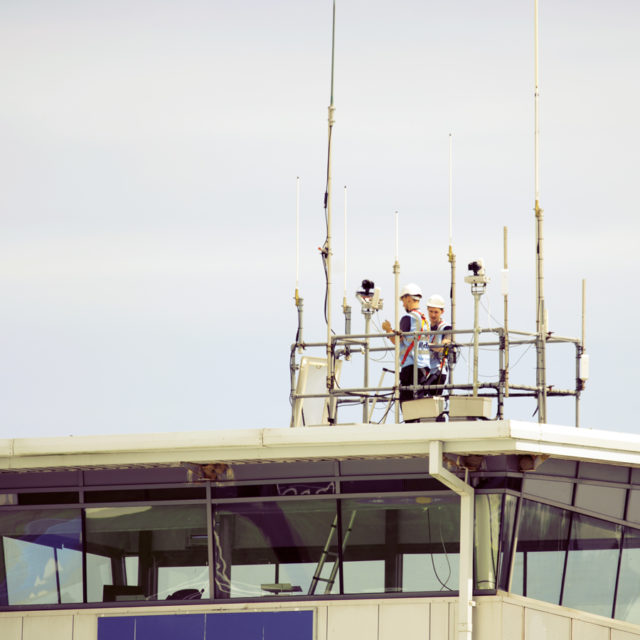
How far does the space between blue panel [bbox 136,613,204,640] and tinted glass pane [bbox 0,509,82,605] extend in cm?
103

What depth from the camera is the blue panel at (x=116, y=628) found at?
21.7 meters

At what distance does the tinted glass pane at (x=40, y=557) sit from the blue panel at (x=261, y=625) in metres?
2.05

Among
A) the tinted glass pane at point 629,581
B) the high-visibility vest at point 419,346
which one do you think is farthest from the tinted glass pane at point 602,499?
the high-visibility vest at point 419,346

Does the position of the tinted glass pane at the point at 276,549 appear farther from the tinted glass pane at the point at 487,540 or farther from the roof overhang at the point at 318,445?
the tinted glass pane at the point at 487,540

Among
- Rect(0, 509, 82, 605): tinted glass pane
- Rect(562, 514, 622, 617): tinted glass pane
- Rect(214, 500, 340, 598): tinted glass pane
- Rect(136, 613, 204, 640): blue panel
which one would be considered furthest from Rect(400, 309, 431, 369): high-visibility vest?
Rect(0, 509, 82, 605): tinted glass pane

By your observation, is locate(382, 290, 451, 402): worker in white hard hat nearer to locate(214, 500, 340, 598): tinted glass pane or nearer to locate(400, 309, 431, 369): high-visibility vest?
locate(400, 309, 431, 369): high-visibility vest

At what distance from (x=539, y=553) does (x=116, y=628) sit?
18.8 feet

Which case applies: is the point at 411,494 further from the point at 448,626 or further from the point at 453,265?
the point at 453,265

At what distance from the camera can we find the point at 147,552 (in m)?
21.9

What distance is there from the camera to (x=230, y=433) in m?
20.4

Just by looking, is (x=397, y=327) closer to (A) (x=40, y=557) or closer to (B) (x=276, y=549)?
(B) (x=276, y=549)

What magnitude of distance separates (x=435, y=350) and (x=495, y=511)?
2.73m

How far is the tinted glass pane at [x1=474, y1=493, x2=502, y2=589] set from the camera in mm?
20594

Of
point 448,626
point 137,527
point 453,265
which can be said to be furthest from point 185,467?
point 453,265
